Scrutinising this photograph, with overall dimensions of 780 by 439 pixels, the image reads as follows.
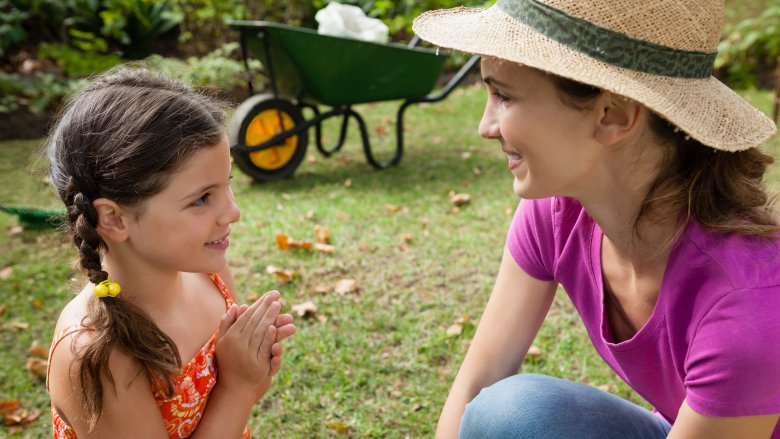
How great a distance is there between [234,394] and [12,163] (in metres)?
4.01

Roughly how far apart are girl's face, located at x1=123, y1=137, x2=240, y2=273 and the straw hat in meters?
0.59

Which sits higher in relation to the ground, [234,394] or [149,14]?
[234,394]

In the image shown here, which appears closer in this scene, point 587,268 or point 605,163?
point 605,163

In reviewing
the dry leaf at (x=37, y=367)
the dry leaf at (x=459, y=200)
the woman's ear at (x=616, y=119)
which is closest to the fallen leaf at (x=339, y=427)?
the dry leaf at (x=37, y=367)

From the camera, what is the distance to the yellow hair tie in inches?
58.6

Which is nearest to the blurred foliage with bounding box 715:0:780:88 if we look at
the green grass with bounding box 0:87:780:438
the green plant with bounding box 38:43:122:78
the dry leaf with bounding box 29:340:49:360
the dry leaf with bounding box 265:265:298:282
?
the green grass with bounding box 0:87:780:438

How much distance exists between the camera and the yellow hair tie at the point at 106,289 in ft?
4.88

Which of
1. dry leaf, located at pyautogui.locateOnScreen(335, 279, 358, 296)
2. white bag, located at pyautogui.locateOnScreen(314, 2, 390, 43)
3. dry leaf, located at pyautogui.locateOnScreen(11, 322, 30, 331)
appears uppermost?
white bag, located at pyautogui.locateOnScreen(314, 2, 390, 43)

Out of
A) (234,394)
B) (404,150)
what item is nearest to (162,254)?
(234,394)

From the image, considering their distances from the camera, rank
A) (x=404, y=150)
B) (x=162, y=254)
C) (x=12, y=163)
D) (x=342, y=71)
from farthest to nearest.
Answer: (x=404, y=150), (x=12, y=163), (x=342, y=71), (x=162, y=254)

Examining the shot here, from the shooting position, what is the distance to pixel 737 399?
1.30 meters

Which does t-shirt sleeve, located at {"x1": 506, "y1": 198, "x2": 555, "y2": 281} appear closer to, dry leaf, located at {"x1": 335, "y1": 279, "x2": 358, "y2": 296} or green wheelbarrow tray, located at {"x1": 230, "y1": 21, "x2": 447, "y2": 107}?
dry leaf, located at {"x1": 335, "y1": 279, "x2": 358, "y2": 296}

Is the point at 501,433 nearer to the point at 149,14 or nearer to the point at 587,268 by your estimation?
the point at 587,268

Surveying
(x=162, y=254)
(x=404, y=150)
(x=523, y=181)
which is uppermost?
(x=523, y=181)
